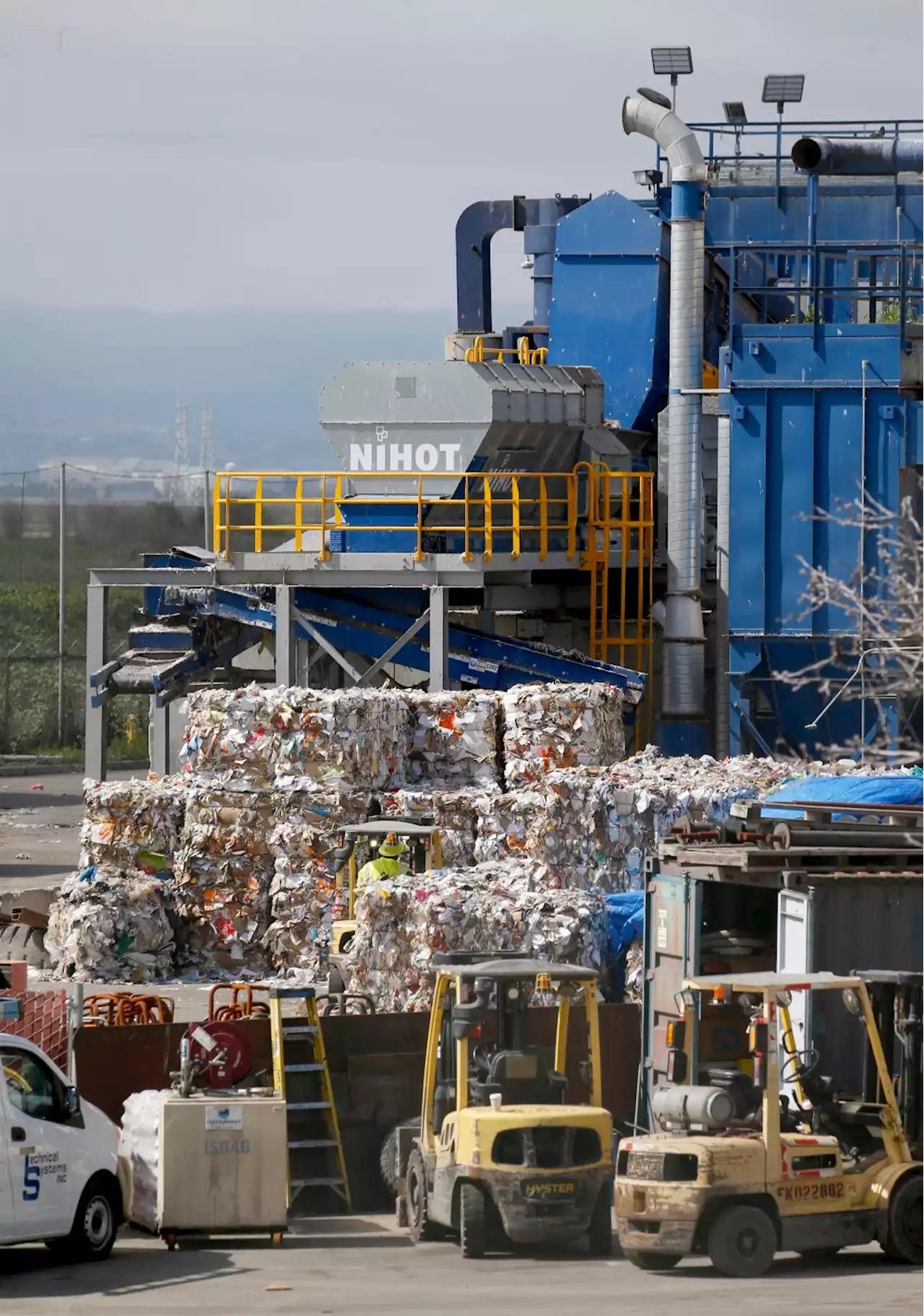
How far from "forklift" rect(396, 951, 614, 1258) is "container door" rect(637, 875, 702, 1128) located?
2.29 feet

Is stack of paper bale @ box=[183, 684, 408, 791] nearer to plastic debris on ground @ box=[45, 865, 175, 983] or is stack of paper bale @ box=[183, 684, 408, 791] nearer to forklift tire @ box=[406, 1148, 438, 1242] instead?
plastic debris on ground @ box=[45, 865, 175, 983]

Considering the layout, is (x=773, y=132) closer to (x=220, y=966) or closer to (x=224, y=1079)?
(x=220, y=966)

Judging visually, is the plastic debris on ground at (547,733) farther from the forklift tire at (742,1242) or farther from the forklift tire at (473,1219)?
the forklift tire at (742,1242)

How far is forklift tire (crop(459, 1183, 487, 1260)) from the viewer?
10.2 meters

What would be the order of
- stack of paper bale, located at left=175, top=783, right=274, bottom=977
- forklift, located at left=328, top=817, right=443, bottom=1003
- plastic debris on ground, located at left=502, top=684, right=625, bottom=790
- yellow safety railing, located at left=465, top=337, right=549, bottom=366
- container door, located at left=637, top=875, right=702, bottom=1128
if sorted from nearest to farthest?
container door, located at left=637, top=875, right=702, bottom=1128, forklift, located at left=328, top=817, right=443, bottom=1003, stack of paper bale, located at left=175, top=783, right=274, bottom=977, plastic debris on ground, located at left=502, top=684, right=625, bottom=790, yellow safety railing, located at left=465, top=337, right=549, bottom=366

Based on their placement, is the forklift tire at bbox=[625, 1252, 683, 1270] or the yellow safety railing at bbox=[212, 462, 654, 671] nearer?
the forklift tire at bbox=[625, 1252, 683, 1270]

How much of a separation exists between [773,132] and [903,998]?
19.5m

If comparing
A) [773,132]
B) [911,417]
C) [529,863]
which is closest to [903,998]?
[529,863]

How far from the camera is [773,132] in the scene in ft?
92.1

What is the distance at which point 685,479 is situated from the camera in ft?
75.3

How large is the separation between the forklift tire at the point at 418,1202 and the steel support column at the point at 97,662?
11.4 metres

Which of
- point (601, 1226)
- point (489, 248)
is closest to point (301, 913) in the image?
point (601, 1226)

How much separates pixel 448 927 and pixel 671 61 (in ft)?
52.6

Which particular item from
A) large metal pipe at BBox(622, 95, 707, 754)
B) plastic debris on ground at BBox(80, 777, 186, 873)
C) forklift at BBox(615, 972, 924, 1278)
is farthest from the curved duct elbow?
forklift at BBox(615, 972, 924, 1278)
